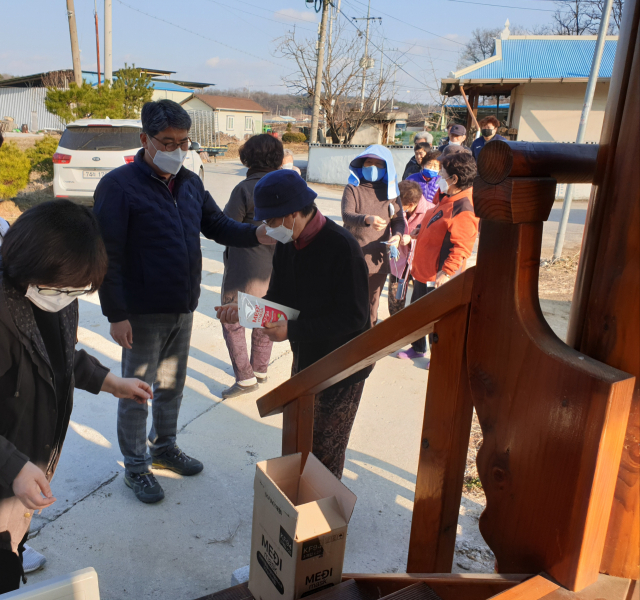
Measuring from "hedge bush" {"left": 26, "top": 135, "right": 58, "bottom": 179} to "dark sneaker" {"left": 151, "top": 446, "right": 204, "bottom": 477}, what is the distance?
38.9 ft

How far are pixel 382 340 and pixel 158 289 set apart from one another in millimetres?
1647

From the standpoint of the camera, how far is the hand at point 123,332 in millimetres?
2596

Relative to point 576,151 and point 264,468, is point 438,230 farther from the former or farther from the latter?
point 576,151

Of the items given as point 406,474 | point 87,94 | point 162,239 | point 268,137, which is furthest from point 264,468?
point 87,94

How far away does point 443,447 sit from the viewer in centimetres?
123

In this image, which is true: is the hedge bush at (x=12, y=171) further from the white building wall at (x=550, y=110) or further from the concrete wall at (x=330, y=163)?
the white building wall at (x=550, y=110)

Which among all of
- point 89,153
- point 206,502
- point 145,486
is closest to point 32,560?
point 145,486

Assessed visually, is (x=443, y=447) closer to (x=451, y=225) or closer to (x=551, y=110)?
(x=451, y=225)

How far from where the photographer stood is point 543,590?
35.5 inches

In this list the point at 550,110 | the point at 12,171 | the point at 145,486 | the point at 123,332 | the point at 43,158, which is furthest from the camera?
the point at 550,110

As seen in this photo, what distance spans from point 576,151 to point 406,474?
2583mm

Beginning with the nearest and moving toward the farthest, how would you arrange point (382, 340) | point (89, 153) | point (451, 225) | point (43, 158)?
point (382, 340)
point (451, 225)
point (89, 153)
point (43, 158)

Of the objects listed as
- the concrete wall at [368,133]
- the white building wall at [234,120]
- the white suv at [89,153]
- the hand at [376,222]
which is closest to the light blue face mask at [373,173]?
the hand at [376,222]

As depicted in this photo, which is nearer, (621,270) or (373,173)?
(621,270)
